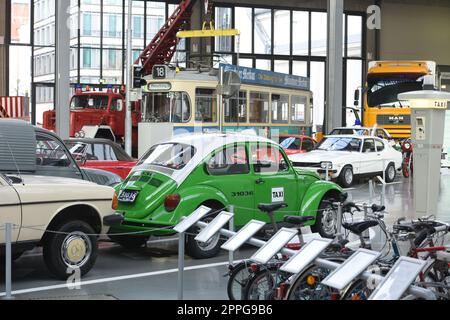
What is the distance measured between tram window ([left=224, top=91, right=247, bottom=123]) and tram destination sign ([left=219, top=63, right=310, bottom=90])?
1.91 feet

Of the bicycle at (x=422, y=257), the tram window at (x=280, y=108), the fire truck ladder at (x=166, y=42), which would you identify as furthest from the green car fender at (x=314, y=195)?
the fire truck ladder at (x=166, y=42)

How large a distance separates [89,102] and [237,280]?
21735mm

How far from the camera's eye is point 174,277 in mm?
9172

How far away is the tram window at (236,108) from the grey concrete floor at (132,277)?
37.1ft

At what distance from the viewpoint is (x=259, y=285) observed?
6.64 metres

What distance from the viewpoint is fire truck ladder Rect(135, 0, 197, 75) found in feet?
102

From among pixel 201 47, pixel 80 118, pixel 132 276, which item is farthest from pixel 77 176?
pixel 201 47

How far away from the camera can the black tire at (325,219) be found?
1184 centimetres

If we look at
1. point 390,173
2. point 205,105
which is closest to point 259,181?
point 205,105

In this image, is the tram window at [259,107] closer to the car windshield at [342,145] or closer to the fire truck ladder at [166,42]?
the car windshield at [342,145]

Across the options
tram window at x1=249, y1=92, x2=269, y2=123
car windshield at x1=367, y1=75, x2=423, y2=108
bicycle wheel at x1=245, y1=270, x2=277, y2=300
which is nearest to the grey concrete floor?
bicycle wheel at x1=245, y1=270, x2=277, y2=300

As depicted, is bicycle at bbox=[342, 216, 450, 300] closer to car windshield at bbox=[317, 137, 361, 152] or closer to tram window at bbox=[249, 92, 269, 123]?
car windshield at bbox=[317, 137, 361, 152]

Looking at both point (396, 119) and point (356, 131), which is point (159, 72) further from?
point (396, 119)
